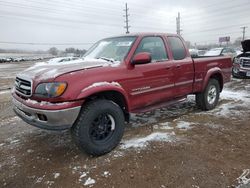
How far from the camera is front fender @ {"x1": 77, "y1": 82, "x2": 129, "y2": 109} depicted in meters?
3.51

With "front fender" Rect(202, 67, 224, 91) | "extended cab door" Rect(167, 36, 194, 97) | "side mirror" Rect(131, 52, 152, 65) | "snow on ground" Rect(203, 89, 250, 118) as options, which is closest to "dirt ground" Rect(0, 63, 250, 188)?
"snow on ground" Rect(203, 89, 250, 118)

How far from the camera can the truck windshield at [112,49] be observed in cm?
446

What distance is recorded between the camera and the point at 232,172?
3.29 m

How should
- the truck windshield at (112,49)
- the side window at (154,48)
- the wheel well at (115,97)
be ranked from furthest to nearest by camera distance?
the side window at (154,48)
the truck windshield at (112,49)
the wheel well at (115,97)

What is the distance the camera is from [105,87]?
3.74 metres

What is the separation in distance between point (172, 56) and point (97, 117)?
227 cm

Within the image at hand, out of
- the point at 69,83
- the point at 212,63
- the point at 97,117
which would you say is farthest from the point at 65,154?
the point at 212,63

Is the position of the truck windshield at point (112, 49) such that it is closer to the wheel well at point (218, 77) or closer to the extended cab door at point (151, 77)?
the extended cab door at point (151, 77)

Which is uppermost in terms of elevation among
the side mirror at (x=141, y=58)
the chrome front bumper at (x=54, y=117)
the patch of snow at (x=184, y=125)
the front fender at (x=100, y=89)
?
the side mirror at (x=141, y=58)

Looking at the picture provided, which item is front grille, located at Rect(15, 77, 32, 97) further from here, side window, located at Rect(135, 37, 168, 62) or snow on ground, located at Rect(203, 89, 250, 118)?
snow on ground, located at Rect(203, 89, 250, 118)

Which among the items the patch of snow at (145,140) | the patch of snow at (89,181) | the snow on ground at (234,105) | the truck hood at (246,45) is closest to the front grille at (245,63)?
the truck hood at (246,45)

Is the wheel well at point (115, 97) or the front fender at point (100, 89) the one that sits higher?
the front fender at point (100, 89)

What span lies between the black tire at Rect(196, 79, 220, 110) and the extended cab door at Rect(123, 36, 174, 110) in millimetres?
1365

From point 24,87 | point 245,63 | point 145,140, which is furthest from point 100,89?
point 245,63
